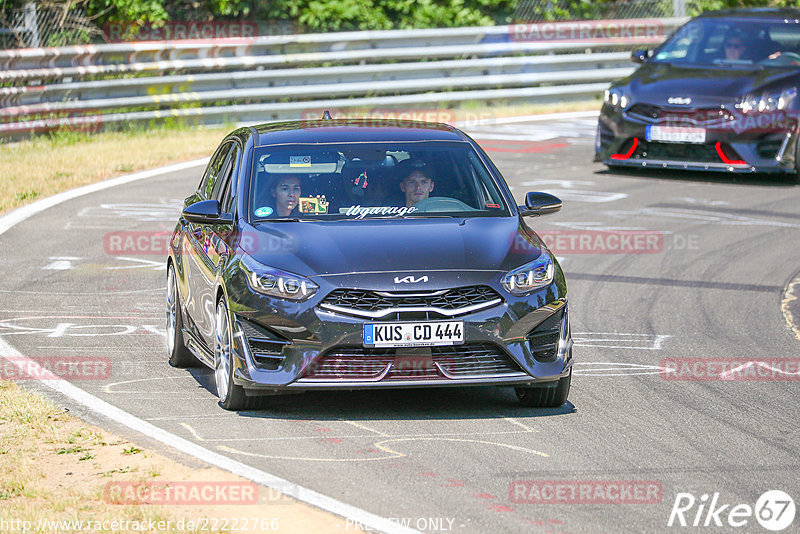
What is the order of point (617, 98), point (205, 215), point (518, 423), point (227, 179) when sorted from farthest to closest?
1. point (617, 98)
2. point (227, 179)
3. point (205, 215)
4. point (518, 423)

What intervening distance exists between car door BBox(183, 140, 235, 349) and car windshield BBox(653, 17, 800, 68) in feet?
32.1

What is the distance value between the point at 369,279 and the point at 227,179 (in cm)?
182

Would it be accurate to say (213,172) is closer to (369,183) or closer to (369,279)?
(369,183)

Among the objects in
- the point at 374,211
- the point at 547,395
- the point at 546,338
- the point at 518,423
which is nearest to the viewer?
the point at 518,423

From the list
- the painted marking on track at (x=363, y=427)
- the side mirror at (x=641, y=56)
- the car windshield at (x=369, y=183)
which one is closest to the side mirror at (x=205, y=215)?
the car windshield at (x=369, y=183)

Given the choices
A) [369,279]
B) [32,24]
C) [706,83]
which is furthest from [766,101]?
[32,24]

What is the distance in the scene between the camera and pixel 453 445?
6.45 m

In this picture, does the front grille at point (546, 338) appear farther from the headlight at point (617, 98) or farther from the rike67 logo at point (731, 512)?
the headlight at point (617, 98)

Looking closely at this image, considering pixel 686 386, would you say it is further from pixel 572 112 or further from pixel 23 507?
pixel 572 112

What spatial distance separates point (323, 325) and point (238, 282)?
22.3 inches

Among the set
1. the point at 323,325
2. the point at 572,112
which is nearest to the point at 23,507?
the point at 323,325

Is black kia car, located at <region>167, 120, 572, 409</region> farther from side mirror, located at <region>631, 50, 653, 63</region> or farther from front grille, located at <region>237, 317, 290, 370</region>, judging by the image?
side mirror, located at <region>631, 50, 653, 63</region>

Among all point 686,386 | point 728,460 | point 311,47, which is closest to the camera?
point 728,460

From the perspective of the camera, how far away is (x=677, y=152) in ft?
52.5
